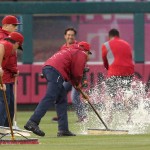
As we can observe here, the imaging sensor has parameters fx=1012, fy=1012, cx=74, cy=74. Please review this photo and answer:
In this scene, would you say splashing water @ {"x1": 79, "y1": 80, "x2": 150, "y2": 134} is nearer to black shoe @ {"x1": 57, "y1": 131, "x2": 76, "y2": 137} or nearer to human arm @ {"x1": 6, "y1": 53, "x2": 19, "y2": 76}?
black shoe @ {"x1": 57, "y1": 131, "x2": 76, "y2": 137}

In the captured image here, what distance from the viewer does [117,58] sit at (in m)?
19.0

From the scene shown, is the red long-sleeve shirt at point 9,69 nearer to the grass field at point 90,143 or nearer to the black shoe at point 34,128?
the black shoe at point 34,128

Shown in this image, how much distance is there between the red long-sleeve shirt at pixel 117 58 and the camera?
61.8ft

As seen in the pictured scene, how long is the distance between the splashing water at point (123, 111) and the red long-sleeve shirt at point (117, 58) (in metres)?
0.31

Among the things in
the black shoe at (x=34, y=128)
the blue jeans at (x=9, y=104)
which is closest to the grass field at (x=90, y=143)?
the black shoe at (x=34, y=128)

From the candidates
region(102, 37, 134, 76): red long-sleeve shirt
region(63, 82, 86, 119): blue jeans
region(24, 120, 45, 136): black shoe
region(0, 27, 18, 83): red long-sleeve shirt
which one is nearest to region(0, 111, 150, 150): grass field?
region(24, 120, 45, 136): black shoe

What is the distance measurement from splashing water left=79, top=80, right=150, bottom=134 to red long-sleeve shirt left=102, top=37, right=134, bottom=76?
12.3 inches

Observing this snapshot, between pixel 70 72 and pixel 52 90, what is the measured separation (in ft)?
1.54

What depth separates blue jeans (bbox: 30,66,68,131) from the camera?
604 inches

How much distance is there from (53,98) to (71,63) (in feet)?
2.01

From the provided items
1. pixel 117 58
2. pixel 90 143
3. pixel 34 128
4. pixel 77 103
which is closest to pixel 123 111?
pixel 117 58

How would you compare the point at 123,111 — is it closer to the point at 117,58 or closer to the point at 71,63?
the point at 117,58

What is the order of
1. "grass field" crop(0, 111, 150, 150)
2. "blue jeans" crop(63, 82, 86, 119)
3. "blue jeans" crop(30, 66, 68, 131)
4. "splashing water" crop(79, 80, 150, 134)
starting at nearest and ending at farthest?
"grass field" crop(0, 111, 150, 150) → "blue jeans" crop(30, 66, 68, 131) → "splashing water" crop(79, 80, 150, 134) → "blue jeans" crop(63, 82, 86, 119)

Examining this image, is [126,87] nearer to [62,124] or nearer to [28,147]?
[62,124]
